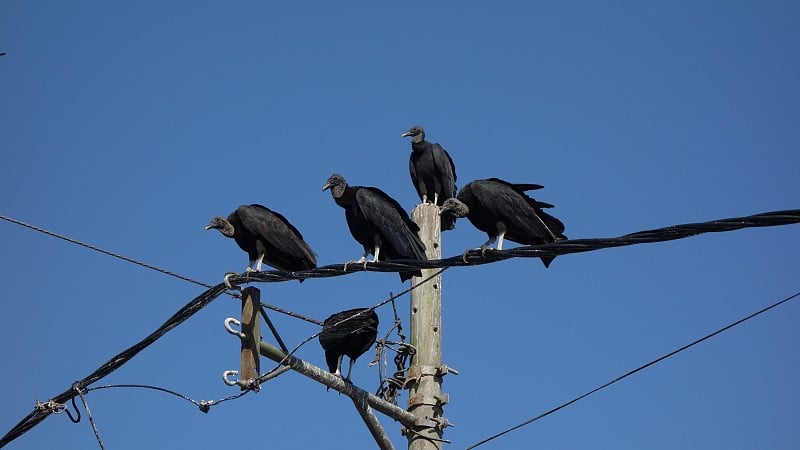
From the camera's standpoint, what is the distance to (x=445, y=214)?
263 inches

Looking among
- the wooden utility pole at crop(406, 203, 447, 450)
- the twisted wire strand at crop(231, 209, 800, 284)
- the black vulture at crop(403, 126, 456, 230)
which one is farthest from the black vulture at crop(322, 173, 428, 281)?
the black vulture at crop(403, 126, 456, 230)

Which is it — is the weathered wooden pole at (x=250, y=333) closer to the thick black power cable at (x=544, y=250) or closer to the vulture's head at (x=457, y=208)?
the thick black power cable at (x=544, y=250)

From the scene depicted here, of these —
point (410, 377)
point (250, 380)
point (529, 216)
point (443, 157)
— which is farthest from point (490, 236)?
point (443, 157)

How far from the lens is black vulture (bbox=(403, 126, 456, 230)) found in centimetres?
940

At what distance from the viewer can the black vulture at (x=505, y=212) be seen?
244 inches

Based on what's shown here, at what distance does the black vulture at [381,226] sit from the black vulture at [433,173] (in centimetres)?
266

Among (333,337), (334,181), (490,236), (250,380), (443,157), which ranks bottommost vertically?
(250,380)

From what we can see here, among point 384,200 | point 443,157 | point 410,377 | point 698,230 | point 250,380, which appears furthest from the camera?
point 443,157

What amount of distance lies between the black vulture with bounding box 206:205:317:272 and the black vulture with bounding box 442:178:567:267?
2.97 ft

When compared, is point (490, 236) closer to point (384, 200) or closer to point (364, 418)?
point (384, 200)

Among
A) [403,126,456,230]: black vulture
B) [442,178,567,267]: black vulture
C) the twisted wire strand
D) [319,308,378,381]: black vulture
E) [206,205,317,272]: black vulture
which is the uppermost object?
[403,126,456,230]: black vulture

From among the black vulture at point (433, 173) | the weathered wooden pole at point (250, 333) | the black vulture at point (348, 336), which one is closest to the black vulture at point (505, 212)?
the black vulture at point (348, 336)

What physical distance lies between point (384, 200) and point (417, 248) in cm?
40

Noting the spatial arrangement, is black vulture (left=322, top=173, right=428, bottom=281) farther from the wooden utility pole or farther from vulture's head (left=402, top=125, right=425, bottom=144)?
vulture's head (left=402, top=125, right=425, bottom=144)
